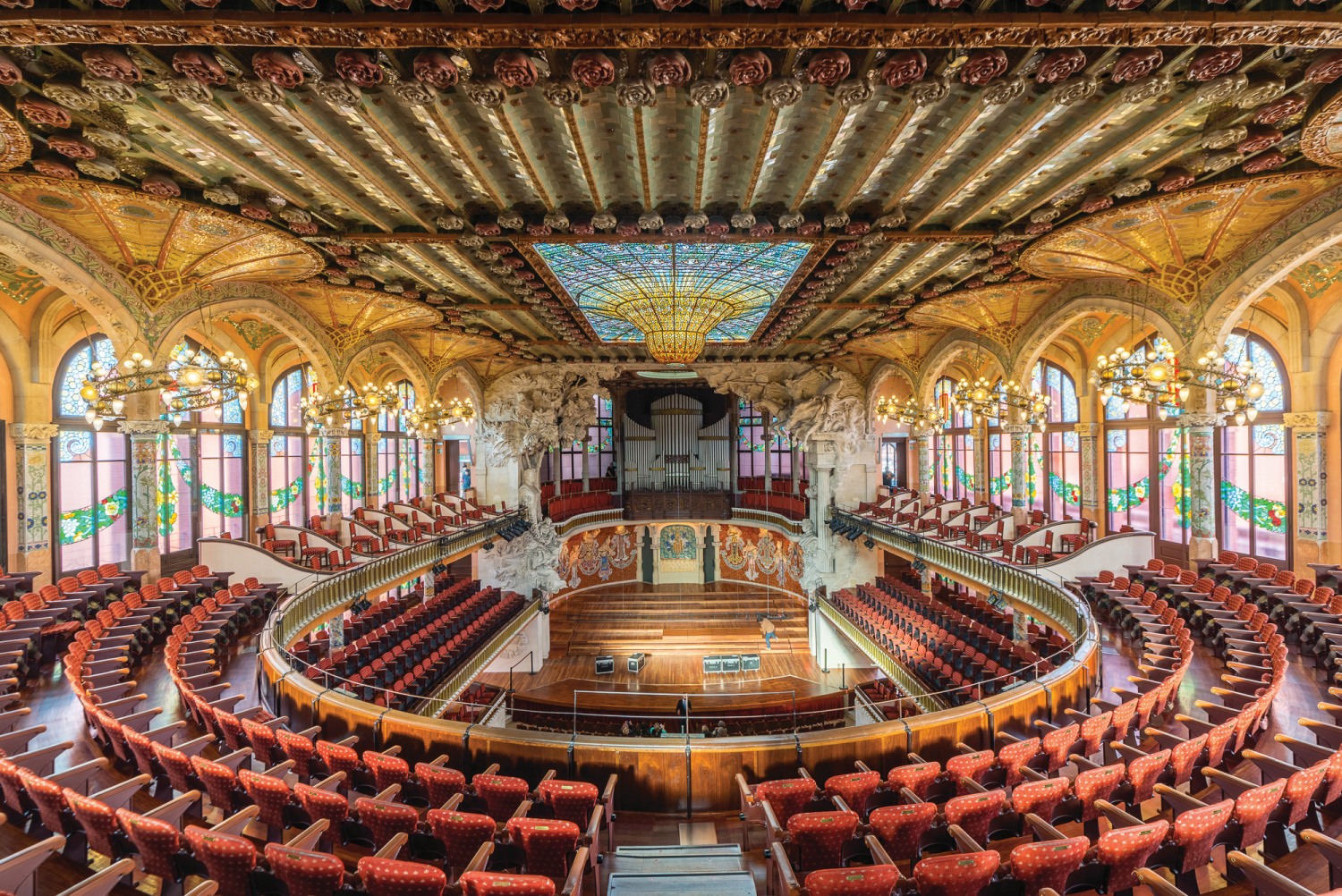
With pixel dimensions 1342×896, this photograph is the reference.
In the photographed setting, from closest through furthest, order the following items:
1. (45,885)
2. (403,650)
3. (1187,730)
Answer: (45,885) → (1187,730) → (403,650)

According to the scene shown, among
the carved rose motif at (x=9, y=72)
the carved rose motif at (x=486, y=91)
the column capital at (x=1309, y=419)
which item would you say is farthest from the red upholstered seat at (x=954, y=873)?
the column capital at (x=1309, y=419)

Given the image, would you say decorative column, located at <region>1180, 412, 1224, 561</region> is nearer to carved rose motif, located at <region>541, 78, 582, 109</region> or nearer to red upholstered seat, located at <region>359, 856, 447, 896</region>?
carved rose motif, located at <region>541, 78, 582, 109</region>

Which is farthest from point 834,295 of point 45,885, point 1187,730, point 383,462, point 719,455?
point 383,462

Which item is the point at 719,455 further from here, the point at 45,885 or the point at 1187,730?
the point at 45,885

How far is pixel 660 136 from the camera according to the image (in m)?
6.24

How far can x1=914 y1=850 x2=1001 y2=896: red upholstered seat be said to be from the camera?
3504 millimetres

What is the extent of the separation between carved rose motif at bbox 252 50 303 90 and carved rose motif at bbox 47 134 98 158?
273cm

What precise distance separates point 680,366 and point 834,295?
10.3m

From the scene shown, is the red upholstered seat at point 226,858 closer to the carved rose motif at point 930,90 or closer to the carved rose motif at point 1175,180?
the carved rose motif at point 930,90

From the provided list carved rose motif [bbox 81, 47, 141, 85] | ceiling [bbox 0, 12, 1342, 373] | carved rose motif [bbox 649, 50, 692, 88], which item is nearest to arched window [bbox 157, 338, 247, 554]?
ceiling [bbox 0, 12, 1342, 373]

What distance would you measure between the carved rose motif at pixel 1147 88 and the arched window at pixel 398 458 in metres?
24.1

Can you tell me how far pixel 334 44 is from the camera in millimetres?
4305

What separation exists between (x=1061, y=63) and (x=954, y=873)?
5825 millimetres

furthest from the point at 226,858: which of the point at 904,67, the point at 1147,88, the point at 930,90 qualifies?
the point at 1147,88
